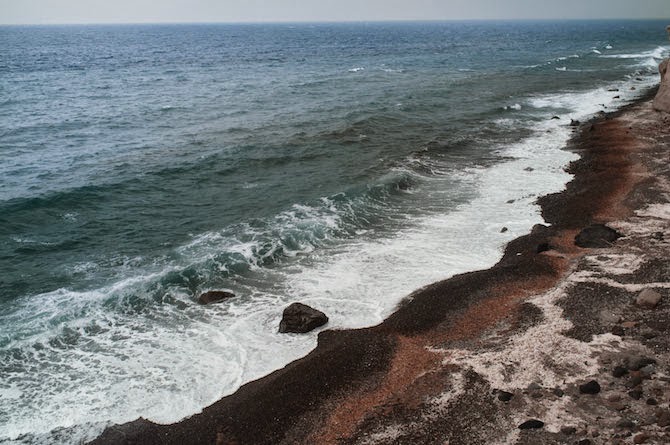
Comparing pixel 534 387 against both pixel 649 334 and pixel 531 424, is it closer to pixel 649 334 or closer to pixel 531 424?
pixel 531 424

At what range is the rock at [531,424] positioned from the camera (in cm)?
1180

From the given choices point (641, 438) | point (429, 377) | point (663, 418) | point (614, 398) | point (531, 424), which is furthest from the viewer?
point (429, 377)

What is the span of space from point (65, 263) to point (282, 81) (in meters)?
57.4

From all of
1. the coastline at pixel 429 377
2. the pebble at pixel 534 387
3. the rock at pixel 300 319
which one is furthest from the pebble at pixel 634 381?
the rock at pixel 300 319

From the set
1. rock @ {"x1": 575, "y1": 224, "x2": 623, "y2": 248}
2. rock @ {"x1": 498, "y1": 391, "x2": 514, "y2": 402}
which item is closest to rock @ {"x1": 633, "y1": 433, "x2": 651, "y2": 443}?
rock @ {"x1": 498, "y1": 391, "x2": 514, "y2": 402}

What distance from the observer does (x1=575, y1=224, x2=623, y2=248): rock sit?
21453 millimetres

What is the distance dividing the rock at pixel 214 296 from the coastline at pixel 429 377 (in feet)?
16.6

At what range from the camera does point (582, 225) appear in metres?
23.9

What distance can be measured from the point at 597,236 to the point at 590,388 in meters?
10.9

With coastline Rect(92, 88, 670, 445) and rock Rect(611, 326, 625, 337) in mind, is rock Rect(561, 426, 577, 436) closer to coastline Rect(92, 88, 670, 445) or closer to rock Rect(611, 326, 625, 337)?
coastline Rect(92, 88, 670, 445)

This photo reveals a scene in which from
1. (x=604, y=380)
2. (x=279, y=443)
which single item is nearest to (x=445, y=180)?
(x=604, y=380)

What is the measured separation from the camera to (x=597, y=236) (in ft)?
71.6

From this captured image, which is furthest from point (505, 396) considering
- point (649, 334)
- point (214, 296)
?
point (214, 296)

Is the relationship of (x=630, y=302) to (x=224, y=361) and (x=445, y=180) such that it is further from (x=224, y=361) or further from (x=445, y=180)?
(x=445, y=180)
